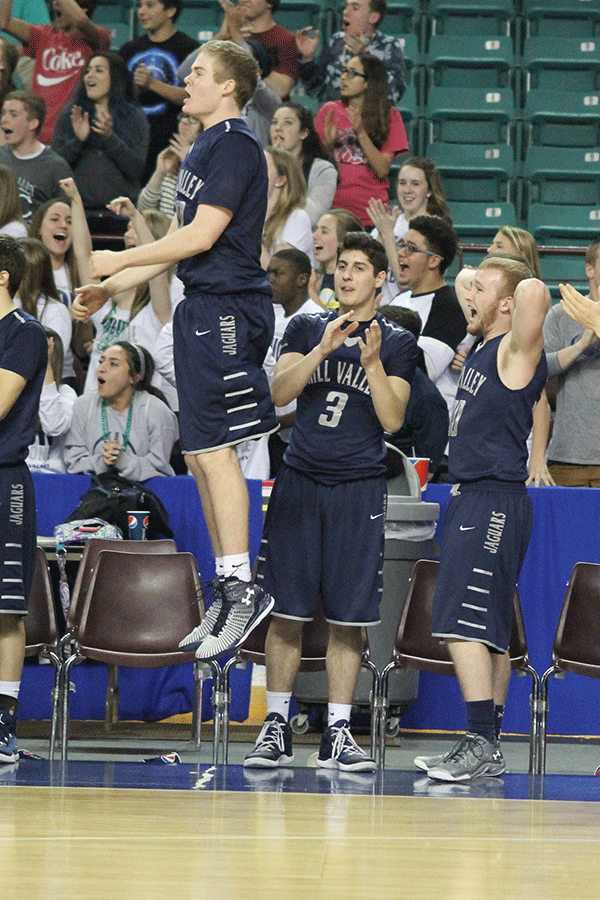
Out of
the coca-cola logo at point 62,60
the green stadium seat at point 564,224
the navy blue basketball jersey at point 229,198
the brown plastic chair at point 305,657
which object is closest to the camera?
the navy blue basketball jersey at point 229,198

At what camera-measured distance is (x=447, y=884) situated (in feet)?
8.85

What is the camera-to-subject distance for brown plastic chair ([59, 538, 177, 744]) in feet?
18.4

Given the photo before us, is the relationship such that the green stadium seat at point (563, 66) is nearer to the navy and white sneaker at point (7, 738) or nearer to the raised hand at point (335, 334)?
the raised hand at point (335, 334)

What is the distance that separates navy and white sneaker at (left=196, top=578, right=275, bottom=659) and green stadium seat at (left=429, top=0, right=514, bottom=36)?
8638 mm

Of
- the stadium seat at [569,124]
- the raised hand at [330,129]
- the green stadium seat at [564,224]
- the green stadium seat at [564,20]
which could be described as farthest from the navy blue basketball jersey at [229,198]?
Answer: the green stadium seat at [564,20]

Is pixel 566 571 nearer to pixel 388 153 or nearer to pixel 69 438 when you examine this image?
pixel 69 438

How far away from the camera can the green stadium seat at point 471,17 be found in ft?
39.0

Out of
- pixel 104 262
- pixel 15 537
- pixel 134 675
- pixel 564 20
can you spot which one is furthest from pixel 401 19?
pixel 104 262

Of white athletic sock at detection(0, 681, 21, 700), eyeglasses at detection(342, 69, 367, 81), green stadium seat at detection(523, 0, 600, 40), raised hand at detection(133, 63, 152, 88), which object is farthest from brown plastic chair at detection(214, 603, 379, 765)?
green stadium seat at detection(523, 0, 600, 40)

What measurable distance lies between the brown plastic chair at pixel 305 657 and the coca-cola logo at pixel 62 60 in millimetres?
5717

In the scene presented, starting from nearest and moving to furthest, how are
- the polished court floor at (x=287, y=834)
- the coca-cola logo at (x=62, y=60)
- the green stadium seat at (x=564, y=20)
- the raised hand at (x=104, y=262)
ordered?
the polished court floor at (x=287, y=834) → the raised hand at (x=104, y=262) → the coca-cola logo at (x=62, y=60) → the green stadium seat at (x=564, y=20)

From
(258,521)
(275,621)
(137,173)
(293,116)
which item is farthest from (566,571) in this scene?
(137,173)

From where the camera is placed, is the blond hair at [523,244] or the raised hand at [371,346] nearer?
the raised hand at [371,346]

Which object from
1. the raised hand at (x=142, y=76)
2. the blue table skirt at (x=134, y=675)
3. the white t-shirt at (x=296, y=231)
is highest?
the raised hand at (x=142, y=76)
